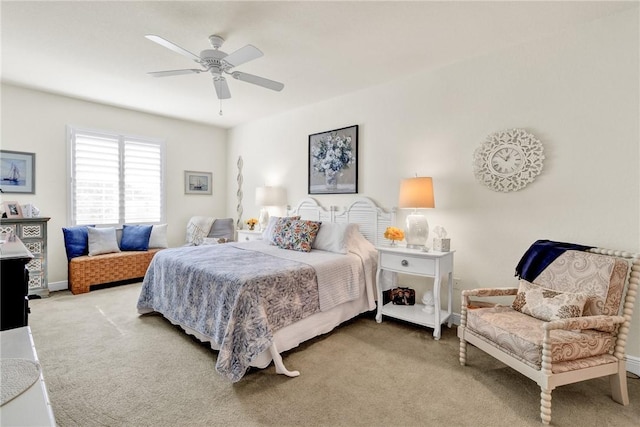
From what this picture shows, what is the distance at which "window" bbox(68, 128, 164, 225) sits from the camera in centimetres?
445

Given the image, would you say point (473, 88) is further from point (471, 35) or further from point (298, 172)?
point (298, 172)

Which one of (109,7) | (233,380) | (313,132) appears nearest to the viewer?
(233,380)

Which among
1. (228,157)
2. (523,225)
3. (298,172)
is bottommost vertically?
(523,225)

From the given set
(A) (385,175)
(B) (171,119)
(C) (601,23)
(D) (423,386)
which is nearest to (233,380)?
(D) (423,386)

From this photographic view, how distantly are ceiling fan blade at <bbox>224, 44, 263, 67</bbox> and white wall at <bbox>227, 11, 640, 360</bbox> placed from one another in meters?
1.63

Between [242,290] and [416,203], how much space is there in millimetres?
1805

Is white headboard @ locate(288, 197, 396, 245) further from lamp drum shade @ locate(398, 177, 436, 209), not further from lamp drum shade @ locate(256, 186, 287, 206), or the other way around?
lamp drum shade @ locate(256, 186, 287, 206)

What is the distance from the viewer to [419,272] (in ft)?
9.67

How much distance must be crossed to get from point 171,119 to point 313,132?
8.71 feet

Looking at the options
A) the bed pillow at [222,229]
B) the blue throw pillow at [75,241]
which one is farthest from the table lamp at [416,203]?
the blue throw pillow at [75,241]

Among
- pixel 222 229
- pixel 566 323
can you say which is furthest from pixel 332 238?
pixel 222 229

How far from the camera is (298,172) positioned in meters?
4.70

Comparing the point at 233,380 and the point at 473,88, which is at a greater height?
the point at 473,88

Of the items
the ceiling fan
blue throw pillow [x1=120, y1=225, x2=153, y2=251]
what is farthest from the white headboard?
blue throw pillow [x1=120, y1=225, x2=153, y2=251]
